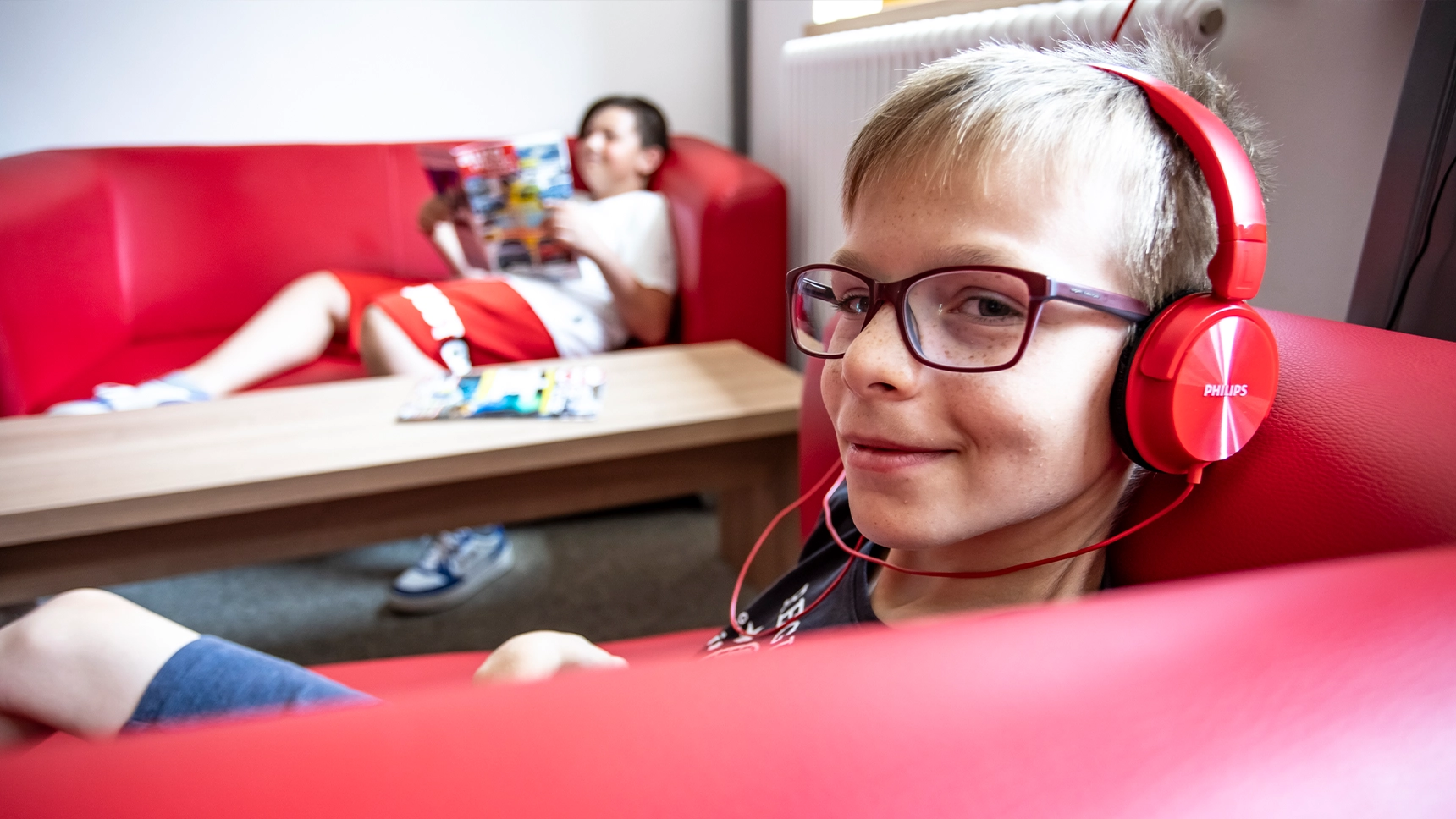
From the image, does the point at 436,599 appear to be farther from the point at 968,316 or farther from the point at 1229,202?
the point at 1229,202

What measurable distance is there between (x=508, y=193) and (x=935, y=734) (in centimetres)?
172

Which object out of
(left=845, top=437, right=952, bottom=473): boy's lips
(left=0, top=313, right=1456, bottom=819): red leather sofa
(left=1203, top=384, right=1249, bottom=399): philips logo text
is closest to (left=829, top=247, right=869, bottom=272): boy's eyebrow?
(left=845, top=437, right=952, bottom=473): boy's lips

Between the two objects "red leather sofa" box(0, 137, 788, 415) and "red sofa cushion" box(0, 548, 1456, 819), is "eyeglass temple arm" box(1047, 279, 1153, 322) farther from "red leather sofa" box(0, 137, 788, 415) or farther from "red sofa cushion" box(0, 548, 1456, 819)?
Result: "red leather sofa" box(0, 137, 788, 415)

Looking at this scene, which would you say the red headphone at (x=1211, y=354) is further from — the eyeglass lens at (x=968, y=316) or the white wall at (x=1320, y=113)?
the white wall at (x=1320, y=113)

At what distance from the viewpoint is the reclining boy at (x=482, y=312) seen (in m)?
1.73

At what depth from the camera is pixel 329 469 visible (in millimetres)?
1139

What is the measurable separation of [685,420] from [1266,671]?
1.11 metres

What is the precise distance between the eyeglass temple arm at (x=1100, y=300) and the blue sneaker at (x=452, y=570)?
4.48ft

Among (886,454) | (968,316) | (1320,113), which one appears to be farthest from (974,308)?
(1320,113)

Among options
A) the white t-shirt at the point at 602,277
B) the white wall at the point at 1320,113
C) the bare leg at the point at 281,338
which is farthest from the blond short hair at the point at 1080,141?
the bare leg at the point at 281,338

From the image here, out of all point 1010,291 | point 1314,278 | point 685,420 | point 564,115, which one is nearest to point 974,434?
point 1010,291

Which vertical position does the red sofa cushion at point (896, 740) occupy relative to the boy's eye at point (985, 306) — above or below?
below

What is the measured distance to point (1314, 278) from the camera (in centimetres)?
96

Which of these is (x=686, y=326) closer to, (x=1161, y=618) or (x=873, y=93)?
(x=873, y=93)
